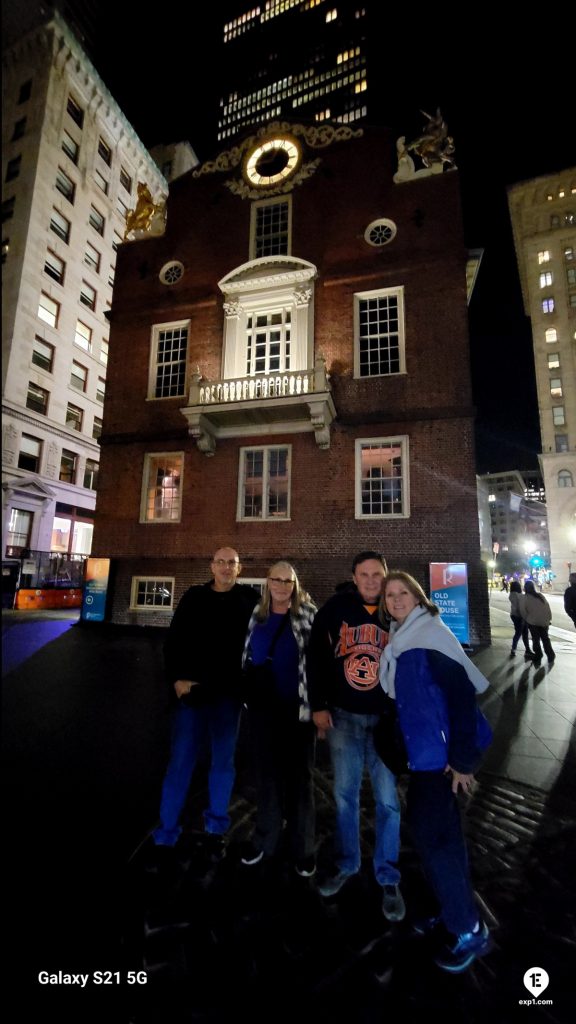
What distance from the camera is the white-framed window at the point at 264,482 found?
13961mm

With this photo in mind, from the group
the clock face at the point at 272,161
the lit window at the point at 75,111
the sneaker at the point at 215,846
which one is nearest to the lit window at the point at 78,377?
the lit window at the point at 75,111

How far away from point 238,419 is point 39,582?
14.7m

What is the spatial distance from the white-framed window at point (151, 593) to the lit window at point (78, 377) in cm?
2173

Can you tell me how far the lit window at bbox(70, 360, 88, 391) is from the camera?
101 feet

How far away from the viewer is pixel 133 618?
1459 cm

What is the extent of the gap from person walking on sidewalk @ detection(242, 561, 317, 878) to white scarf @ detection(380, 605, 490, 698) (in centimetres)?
72

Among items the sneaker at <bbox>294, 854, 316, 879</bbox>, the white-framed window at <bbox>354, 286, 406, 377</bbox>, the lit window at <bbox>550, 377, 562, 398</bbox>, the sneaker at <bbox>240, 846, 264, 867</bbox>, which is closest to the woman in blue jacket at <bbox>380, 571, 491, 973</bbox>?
the sneaker at <bbox>294, 854, 316, 879</bbox>

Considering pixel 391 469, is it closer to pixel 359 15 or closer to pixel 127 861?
pixel 127 861

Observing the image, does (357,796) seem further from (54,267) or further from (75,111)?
(75,111)

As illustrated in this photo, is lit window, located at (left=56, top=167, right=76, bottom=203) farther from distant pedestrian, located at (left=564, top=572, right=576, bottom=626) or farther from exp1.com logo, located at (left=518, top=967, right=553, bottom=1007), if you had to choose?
exp1.com logo, located at (left=518, top=967, right=553, bottom=1007)

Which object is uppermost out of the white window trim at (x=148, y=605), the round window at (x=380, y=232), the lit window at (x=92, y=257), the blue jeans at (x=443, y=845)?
the lit window at (x=92, y=257)

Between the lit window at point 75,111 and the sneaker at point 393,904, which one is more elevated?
the lit window at point 75,111

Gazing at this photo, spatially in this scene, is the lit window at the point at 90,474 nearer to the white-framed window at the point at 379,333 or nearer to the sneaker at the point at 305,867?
the white-framed window at the point at 379,333

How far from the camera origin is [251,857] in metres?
3.15
